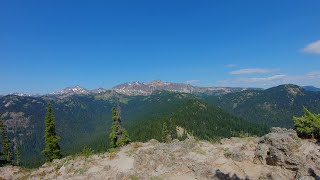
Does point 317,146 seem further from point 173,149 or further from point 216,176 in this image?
point 173,149

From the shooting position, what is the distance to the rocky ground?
105 feet

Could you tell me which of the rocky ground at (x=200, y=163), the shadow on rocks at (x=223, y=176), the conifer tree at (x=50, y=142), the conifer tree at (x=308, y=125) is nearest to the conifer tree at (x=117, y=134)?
the conifer tree at (x=50, y=142)

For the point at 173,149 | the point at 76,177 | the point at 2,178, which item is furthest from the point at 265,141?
the point at 2,178

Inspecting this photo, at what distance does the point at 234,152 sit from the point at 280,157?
21.0 ft

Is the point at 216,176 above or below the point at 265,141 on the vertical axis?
below

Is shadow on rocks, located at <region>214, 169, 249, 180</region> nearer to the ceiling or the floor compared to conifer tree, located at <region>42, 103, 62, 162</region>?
nearer to the ceiling

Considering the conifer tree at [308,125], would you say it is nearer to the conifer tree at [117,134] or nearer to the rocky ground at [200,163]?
the rocky ground at [200,163]

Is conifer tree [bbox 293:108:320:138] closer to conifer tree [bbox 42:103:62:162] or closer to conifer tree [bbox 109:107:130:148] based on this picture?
conifer tree [bbox 109:107:130:148]

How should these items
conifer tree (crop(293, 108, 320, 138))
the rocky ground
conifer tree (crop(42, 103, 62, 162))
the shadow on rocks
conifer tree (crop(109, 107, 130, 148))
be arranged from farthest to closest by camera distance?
conifer tree (crop(109, 107, 130, 148)) → conifer tree (crop(42, 103, 62, 162)) → conifer tree (crop(293, 108, 320, 138)) → the rocky ground → the shadow on rocks

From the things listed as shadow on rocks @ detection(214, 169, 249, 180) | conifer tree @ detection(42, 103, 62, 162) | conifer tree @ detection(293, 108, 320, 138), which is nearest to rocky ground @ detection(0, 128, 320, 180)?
shadow on rocks @ detection(214, 169, 249, 180)

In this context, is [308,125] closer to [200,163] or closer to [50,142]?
[200,163]

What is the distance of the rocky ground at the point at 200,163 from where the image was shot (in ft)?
105

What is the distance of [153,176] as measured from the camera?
35781mm

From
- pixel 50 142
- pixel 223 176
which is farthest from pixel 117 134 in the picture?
pixel 223 176
